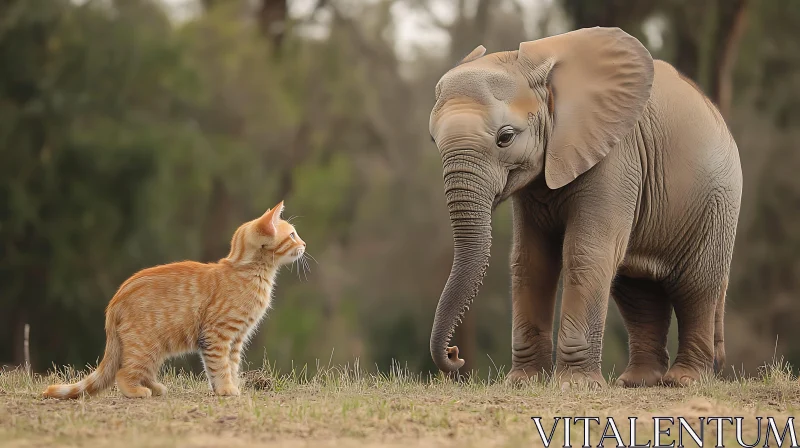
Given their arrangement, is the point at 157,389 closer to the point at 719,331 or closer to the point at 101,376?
the point at 101,376

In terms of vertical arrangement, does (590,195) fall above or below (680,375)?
above

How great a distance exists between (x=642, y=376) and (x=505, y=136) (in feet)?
10.3

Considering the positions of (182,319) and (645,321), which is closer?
(182,319)

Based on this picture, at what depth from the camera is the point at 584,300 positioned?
11.2 meters

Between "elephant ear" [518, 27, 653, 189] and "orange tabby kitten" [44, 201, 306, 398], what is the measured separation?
8.84 ft

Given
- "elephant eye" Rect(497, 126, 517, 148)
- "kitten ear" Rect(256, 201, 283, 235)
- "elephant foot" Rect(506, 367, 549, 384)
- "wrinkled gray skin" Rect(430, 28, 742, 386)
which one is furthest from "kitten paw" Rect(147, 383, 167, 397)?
"elephant eye" Rect(497, 126, 517, 148)

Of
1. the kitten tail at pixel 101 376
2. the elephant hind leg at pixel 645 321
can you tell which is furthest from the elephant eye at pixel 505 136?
the kitten tail at pixel 101 376

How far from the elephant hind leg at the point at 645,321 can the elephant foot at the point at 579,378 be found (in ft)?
5.71

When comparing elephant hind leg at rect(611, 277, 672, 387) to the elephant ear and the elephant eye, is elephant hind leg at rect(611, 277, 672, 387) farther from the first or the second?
the elephant eye

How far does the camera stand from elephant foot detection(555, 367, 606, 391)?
11.0 metres

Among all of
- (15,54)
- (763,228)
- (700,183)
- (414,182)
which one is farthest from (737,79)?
(700,183)

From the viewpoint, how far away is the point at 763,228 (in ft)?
111

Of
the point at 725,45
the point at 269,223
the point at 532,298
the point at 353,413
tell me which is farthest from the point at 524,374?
the point at 725,45

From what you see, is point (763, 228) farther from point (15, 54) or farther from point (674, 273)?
point (674, 273)
